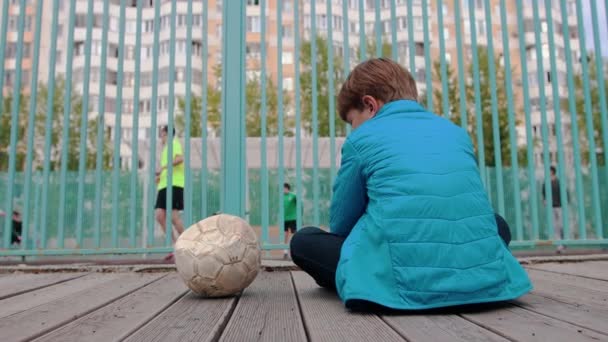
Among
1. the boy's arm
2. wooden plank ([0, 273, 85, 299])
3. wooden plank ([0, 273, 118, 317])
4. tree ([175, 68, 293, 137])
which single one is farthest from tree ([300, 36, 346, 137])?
the boy's arm

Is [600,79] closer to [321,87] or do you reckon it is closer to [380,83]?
[380,83]

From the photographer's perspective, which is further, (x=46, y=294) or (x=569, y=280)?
(x=569, y=280)

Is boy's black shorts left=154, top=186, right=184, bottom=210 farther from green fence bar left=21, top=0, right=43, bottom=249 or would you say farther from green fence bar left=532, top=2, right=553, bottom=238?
green fence bar left=532, top=2, right=553, bottom=238

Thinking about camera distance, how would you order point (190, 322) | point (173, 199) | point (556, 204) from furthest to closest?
1. point (556, 204)
2. point (173, 199)
3. point (190, 322)

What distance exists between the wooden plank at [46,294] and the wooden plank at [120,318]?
32cm

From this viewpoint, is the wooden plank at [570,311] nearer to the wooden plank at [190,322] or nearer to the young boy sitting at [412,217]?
the young boy sitting at [412,217]

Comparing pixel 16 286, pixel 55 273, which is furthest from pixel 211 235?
pixel 55 273

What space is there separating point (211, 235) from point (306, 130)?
15026 mm

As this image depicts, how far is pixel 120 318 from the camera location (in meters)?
1.68

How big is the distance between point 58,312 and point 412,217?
1342mm

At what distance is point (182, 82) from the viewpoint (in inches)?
970

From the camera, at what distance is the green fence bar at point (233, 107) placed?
3.75 m

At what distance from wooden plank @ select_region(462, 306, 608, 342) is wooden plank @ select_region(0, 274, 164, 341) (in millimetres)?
1322

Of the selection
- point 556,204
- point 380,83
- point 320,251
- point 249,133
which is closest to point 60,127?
point 249,133
